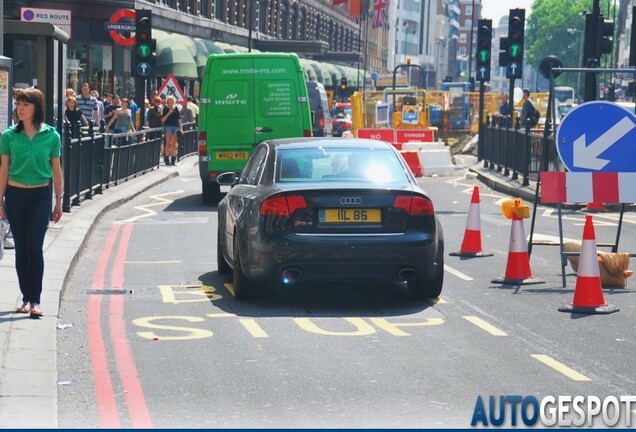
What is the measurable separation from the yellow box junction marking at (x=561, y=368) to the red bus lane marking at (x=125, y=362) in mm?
2545

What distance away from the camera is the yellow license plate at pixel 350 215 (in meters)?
10.9

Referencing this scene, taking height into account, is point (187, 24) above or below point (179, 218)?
above

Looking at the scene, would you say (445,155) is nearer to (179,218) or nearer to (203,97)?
(203,97)

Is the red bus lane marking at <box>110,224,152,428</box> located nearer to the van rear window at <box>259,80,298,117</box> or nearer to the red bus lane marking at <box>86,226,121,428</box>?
the red bus lane marking at <box>86,226,121,428</box>

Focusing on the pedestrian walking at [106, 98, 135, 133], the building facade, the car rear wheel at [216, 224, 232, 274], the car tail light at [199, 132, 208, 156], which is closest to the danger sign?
the building facade

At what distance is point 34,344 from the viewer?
28.3ft

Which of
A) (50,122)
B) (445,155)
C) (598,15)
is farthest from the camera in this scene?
(445,155)

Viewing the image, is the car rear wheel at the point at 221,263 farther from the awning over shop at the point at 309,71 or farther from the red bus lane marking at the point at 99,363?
the awning over shop at the point at 309,71

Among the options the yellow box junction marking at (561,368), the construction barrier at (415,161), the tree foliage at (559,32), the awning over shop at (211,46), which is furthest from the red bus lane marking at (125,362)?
the tree foliage at (559,32)

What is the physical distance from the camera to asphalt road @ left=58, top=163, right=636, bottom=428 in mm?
7125

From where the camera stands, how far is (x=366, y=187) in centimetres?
1091

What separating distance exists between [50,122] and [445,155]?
2008cm

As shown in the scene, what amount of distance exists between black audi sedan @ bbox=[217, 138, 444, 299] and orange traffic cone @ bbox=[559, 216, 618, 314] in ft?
3.84

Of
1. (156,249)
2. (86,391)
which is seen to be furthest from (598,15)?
(86,391)
